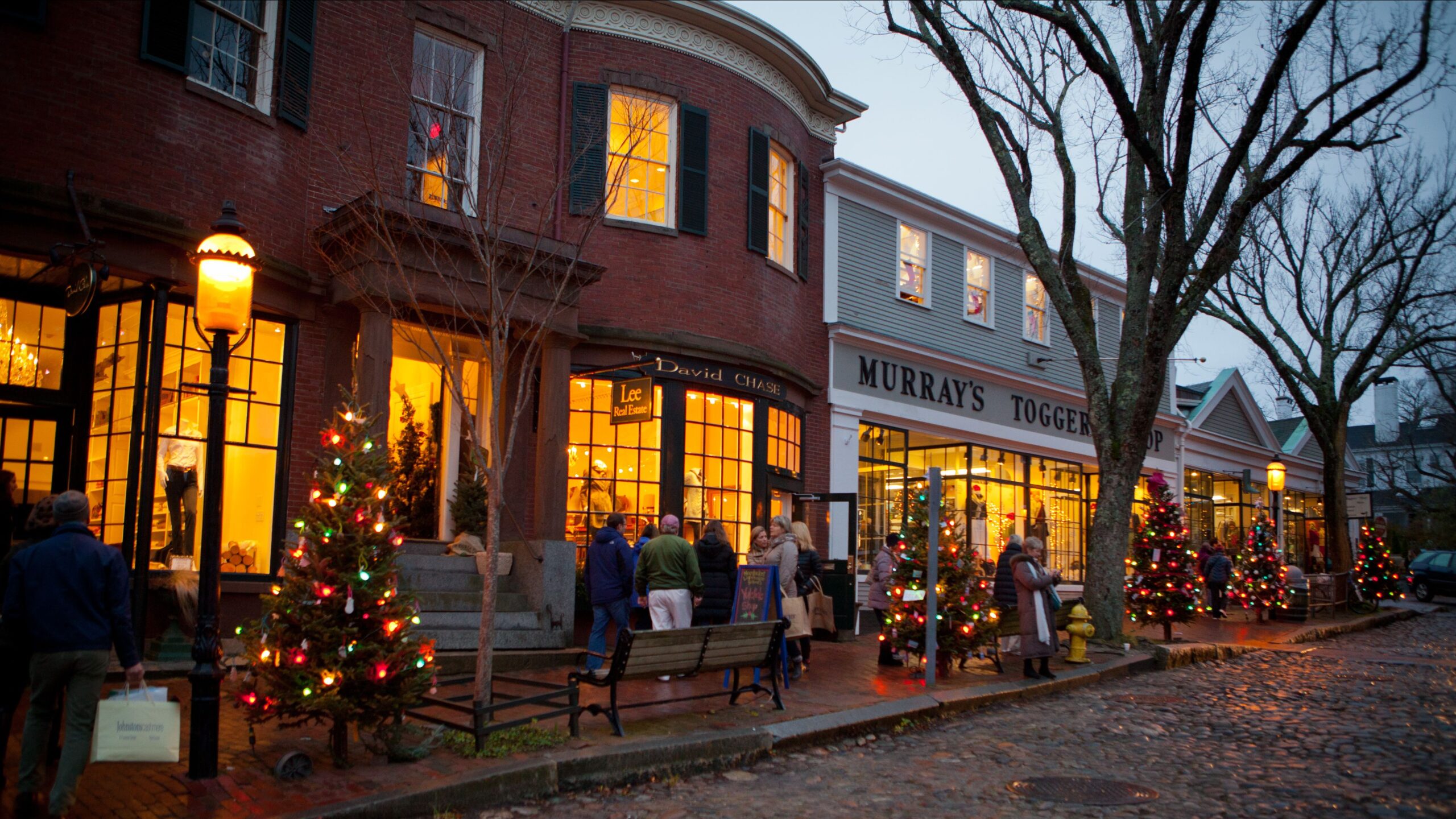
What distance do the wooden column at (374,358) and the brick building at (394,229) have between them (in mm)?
37

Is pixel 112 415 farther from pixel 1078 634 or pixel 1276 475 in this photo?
pixel 1276 475

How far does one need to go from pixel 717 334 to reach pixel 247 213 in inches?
254

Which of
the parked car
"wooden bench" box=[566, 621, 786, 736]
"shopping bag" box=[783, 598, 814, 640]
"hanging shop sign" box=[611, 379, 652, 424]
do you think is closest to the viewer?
"wooden bench" box=[566, 621, 786, 736]

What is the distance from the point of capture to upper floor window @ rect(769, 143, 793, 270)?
17094 mm

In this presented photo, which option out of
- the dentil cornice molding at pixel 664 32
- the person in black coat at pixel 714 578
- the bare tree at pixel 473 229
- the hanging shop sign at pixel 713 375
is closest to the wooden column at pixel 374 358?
the bare tree at pixel 473 229

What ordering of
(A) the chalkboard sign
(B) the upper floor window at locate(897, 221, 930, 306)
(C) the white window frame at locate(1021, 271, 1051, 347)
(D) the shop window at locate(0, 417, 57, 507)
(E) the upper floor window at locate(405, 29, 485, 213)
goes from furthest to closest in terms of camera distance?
(C) the white window frame at locate(1021, 271, 1051, 347)
(B) the upper floor window at locate(897, 221, 930, 306)
(E) the upper floor window at locate(405, 29, 485, 213)
(D) the shop window at locate(0, 417, 57, 507)
(A) the chalkboard sign

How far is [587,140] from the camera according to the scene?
A: 14500 mm

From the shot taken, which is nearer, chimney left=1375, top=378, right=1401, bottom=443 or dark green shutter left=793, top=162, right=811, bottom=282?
dark green shutter left=793, top=162, right=811, bottom=282

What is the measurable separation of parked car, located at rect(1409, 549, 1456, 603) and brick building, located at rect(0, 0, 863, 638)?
2571cm

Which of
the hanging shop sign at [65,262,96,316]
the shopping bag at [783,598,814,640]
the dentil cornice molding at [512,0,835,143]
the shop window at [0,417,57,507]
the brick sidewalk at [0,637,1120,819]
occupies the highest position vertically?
the dentil cornice molding at [512,0,835,143]

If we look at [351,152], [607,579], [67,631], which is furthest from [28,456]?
[67,631]

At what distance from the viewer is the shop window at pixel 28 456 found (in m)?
10.9

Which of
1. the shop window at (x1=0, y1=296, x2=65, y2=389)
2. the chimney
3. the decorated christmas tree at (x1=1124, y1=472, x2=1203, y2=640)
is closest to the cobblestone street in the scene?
the decorated christmas tree at (x1=1124, y1=472, x2=1203, y2=640)

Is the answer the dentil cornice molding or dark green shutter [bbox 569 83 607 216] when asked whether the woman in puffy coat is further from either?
the dentil cornice molding
